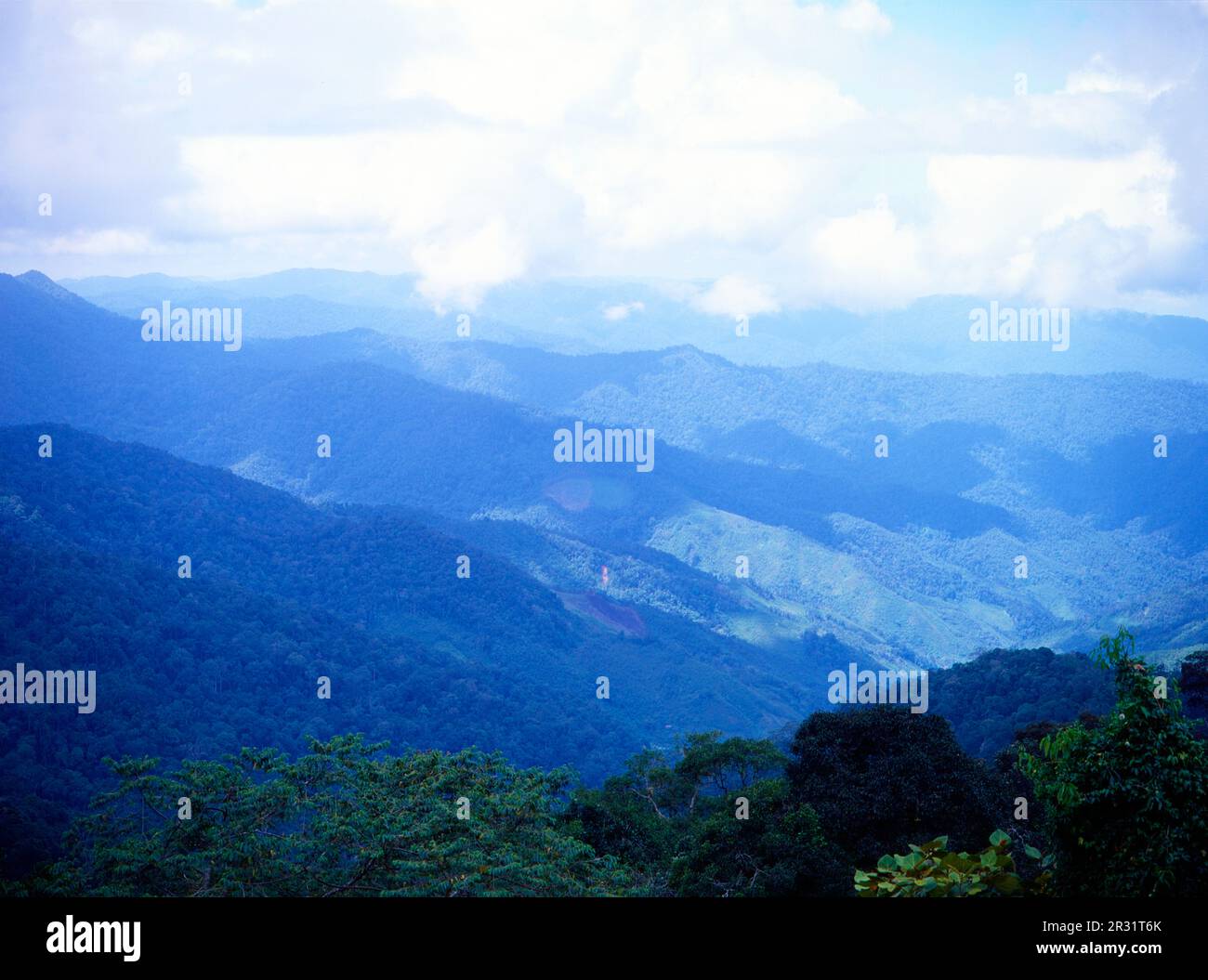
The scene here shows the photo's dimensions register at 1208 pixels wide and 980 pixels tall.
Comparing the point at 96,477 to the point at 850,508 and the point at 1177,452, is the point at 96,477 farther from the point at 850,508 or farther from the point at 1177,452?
the point at 1177,452

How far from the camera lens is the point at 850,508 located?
17850 centimetres

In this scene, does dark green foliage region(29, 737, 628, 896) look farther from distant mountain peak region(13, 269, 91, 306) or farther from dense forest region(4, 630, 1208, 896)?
distant mountain peak region(13, 269, 91, 306)

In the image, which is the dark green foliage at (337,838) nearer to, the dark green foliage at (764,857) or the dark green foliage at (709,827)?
the dark green foliage at (764,857)

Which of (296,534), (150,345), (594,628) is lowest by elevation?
(594,628)

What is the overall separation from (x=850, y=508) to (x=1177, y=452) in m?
67.1

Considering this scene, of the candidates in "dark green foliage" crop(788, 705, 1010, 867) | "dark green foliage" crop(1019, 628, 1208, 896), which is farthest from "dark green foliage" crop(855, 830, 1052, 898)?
"dark green foliage" crop(788, 705, 1010, 867)

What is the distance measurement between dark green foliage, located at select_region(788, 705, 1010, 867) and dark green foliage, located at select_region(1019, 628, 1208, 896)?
9.51m

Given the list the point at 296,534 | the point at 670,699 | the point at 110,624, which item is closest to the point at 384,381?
the point at 296,534

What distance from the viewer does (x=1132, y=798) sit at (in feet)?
25.5
